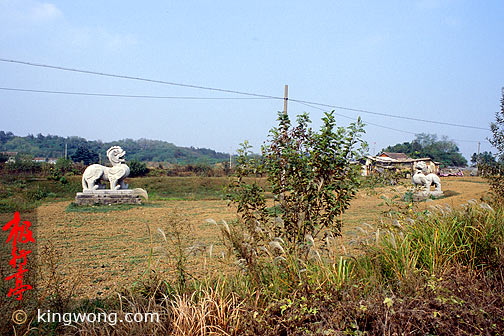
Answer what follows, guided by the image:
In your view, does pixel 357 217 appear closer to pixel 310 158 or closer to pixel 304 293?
pixel 310 158

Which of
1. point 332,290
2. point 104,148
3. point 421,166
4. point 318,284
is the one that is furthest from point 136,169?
point 332,290

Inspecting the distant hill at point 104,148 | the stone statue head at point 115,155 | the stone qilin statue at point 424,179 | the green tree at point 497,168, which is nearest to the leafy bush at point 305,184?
the green tree at point 497,168

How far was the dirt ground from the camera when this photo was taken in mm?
4233

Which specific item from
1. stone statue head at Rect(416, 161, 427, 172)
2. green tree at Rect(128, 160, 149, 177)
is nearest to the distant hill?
green tree at Rect(128, 160, 149, 177)

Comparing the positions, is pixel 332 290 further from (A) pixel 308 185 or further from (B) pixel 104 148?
(B) pixel 104 148

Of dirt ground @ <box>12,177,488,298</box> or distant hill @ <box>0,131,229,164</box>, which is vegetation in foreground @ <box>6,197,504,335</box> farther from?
distant hill @ <box>0,131,229,164</box>

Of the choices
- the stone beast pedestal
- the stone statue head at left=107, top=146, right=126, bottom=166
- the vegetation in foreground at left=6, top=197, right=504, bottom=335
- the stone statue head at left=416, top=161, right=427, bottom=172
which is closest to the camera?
the vegetation in foreground at left=6, top=197, right=504, bottom=335

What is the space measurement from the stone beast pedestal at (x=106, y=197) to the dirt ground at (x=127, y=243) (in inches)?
42.2

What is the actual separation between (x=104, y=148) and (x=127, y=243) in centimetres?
4749

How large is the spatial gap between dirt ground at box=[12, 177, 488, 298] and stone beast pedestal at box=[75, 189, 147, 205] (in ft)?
3.51

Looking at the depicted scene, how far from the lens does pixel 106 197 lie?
53.2 feet

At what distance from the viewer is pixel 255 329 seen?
2.78m

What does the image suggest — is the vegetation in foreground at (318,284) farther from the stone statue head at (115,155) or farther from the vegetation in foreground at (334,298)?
the stone statue head at (115,155)

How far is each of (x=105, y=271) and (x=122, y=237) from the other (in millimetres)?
3226
